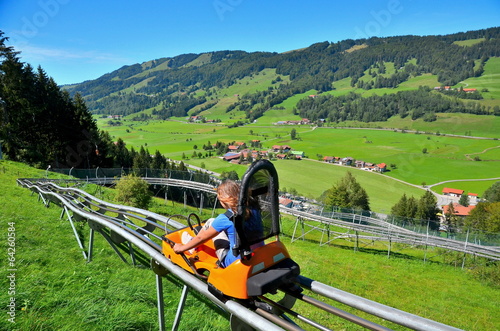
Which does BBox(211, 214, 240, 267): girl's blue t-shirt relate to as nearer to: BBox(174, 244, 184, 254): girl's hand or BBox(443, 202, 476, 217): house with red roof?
BBox(174, 244, 184, 254): girl's hand

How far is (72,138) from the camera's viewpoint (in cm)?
4438

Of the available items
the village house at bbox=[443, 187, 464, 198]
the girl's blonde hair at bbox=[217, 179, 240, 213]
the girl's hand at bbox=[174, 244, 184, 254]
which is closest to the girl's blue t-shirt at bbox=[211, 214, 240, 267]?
the girl's blonde hair at bbox=[217, 179, 240, 213]

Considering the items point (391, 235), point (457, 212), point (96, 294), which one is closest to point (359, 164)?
point (457, 212)

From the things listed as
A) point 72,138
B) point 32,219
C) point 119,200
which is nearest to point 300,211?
point 119,200

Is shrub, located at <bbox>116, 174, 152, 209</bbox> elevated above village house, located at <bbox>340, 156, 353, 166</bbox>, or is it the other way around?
shrub, located at <bbox>116, 174, 152, 209</bbox>

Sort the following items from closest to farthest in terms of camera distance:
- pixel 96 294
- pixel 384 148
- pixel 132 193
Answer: pixel 96 294 < pixel 132 193 < pixel 384 148

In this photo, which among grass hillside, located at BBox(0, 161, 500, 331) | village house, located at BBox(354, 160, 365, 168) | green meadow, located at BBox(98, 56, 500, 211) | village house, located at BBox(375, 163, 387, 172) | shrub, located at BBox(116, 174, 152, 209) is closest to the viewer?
grass hillside, located at BBox(0, 161, 500, 331)

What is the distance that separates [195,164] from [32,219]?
102 meters

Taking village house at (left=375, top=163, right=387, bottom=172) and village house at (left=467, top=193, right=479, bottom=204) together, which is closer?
village house at (left=467, top=193, right=479, bottom=204)

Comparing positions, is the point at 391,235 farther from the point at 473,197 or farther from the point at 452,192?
the point at 473,197

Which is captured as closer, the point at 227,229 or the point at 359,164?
the point at 227,229

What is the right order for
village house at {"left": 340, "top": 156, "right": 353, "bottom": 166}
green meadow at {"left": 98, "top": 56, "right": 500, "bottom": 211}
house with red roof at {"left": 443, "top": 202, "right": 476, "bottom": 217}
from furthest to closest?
village house at {"left": 340, "top": 156, "right": 353, "bottom": 166} → green meadow at {"left": 98, "top": 56, "right": 500, "bottom": 211} → house with red roof at {"left": 443, "top": 202, "right": 476, "bottom": 217}

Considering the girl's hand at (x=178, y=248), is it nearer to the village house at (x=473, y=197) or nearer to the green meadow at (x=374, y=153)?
the green meadow at (x=374, y=153)

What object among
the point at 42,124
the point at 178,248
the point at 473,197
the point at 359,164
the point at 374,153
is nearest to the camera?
the point at 178,248
